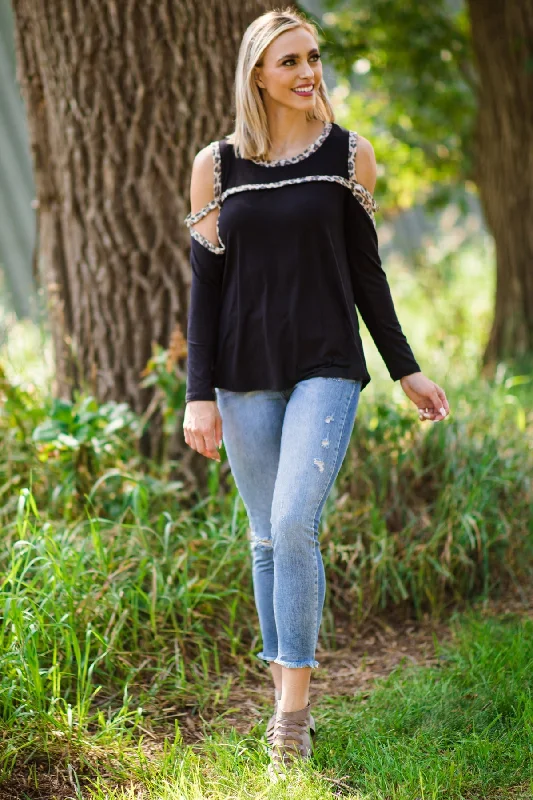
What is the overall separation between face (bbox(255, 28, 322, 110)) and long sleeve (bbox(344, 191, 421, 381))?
1.07 ft

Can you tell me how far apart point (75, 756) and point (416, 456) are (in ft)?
6.34

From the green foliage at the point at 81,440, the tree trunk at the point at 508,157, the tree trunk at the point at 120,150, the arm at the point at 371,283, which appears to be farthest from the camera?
the tree trunk at the point at 508,157

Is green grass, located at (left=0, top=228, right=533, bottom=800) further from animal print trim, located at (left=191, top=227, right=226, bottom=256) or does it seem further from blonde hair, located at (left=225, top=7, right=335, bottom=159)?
blonde hair, located at (left=225, top=7, right=335, bottom=159)

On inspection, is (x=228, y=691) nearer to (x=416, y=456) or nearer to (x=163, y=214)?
(x=416, y=456)

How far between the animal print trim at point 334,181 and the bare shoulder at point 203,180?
45mm

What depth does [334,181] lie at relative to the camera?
2.44m

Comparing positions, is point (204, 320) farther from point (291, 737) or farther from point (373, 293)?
point (291, 737)

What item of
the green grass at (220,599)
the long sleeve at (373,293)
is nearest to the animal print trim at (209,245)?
the long sleeve at (373,293)

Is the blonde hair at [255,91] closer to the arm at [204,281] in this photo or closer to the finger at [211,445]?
the arm at [204,281]

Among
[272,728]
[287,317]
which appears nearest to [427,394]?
[287,317]

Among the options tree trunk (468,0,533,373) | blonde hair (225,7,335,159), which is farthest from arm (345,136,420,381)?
tree trunk (468,0,533,373)

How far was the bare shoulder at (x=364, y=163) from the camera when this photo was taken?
2480 millimetres

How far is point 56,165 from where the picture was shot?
3.89 meters

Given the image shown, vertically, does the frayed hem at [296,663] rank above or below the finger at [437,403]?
below
